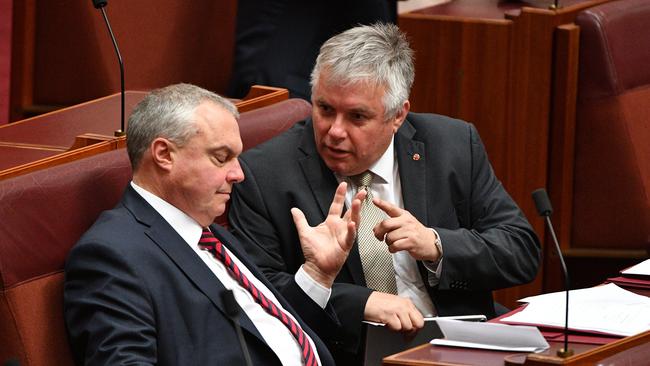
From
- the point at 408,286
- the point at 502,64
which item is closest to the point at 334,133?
the point at 408,286

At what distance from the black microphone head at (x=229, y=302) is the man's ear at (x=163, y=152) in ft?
0.88

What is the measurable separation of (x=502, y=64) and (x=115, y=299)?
1933mm

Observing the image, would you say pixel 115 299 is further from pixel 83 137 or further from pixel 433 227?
pixel 433 227

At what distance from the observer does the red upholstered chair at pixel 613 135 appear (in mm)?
3553

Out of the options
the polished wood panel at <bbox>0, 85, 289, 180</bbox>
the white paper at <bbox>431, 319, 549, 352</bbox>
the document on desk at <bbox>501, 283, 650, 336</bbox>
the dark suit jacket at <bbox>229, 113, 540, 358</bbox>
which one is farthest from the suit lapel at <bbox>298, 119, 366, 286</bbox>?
the white paper at <bbox>431, 319, 549, 352</bbox>

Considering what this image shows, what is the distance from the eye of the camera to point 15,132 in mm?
2742

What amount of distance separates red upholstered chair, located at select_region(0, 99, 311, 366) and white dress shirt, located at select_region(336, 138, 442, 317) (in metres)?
0.61

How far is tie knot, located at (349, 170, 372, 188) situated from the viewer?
8.65 feet


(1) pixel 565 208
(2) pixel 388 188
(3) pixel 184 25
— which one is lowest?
(1) pixel 565 208

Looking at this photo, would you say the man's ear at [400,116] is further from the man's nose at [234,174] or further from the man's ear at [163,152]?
the man's ear at [163,152]

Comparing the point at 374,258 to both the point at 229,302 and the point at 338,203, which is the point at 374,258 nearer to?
the point at 338,203

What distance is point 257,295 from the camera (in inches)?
89.5

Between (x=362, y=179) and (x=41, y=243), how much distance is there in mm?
781

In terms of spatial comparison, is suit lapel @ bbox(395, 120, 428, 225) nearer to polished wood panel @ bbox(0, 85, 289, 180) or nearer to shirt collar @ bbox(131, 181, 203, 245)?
polished wood panel @ bbox(0, 85, 289, 180)
